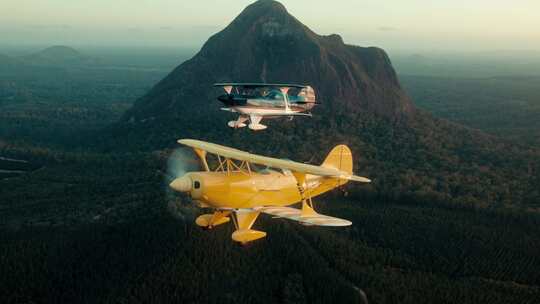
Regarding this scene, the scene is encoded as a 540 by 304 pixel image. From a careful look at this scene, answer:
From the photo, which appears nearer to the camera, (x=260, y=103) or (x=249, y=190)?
(x=249, y=190)

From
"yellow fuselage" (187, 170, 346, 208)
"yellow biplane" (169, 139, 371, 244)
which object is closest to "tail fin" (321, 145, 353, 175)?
"yellow biplane" (169, 139, 371, 244)

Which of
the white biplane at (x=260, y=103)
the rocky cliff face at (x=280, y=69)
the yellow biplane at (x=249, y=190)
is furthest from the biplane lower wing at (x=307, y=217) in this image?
the rocky cliff face at (x=280, y=69)

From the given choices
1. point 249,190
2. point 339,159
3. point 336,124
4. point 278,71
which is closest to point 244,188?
point 249,190

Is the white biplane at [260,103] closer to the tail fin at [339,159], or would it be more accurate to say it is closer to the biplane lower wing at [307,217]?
the tail fin at [339,159]

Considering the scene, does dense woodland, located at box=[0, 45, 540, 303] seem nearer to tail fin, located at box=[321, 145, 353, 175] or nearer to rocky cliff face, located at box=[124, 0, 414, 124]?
tail fin, located at box=[321, 145, 353, 175]

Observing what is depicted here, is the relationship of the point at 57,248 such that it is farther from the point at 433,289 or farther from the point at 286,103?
the point at 433,289

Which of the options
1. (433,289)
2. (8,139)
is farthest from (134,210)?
(8,139)

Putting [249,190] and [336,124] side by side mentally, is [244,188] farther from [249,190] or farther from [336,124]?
[336,124]
